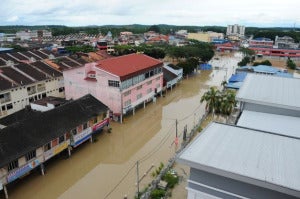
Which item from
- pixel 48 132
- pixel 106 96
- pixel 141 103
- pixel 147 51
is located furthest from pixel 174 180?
pixel 147 51

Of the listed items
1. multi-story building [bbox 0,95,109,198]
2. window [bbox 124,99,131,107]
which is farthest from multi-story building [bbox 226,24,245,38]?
multi-story building [bbox 0,95,109,198]

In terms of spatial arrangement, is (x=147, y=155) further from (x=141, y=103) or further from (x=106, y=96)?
(x=141, y=103)

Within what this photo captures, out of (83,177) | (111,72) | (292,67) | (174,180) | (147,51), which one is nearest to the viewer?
(174,180)

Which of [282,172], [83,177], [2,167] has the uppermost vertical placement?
[282,172]

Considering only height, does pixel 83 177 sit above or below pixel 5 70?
below

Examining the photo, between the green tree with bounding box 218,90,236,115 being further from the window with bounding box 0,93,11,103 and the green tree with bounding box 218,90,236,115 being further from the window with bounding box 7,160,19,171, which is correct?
the window with bounding box 0,93,11,103

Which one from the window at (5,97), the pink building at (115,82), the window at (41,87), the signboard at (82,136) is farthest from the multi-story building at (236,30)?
the signboard at (82,136)
